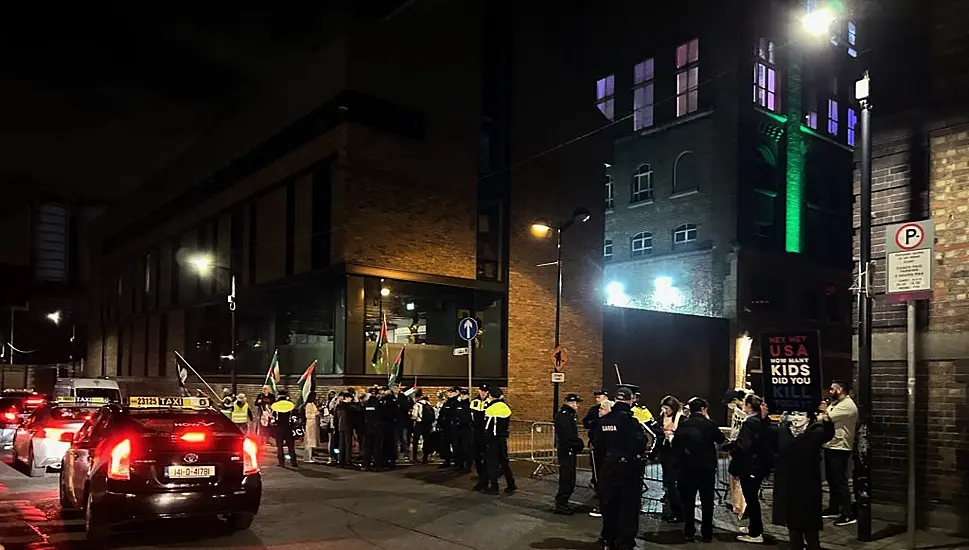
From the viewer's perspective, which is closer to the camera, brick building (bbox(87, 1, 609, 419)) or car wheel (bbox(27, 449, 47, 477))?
car wheel (bbox(27, 449, 47, 477))

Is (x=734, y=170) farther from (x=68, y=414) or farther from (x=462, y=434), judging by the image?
(x=68, y=414)

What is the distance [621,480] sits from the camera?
947 cm

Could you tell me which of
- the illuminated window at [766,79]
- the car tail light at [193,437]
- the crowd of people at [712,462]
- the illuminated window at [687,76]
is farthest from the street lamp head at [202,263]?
the illuminated window at [766,79]

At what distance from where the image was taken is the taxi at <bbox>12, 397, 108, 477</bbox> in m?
16.1

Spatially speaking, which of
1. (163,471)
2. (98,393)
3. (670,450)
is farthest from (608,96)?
(163,471)

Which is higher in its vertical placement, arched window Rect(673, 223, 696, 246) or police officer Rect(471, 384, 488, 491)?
arched window Rect(673, 223, 696, 246)

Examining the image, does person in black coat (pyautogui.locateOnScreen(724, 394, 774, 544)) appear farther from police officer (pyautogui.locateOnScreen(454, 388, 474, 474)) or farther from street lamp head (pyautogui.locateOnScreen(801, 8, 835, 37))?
police officer (pyautogui.locateOnScreen(454, 388, 474, 474))

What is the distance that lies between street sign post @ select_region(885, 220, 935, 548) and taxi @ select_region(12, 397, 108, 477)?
45.6 ft

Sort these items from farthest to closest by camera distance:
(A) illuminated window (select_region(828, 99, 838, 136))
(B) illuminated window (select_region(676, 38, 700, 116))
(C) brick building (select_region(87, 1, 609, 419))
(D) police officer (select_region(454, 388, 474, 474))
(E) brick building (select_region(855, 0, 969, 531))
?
(A) illuminated window (select_region(828, 99, 838, 136))
(B) illuminated window (select_region(676, 38, 700, 116))
(C) brick building (select_region(87, 1, 609, 419))
(D) police officer (select_region(454, 388, 474, 474))
(E) brick building (select_region(855, 0, 969, 531))

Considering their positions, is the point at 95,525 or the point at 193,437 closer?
the point at 95,525

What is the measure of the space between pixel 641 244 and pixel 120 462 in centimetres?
3491

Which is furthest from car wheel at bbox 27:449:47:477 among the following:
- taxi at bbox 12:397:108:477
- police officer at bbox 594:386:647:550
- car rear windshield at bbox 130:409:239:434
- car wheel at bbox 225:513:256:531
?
police officer at bbox 594:386:647:550

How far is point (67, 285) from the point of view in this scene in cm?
7875

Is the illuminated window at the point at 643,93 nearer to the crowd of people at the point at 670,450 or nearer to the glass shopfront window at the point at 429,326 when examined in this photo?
the glass shopfront window at the point at 429,326
